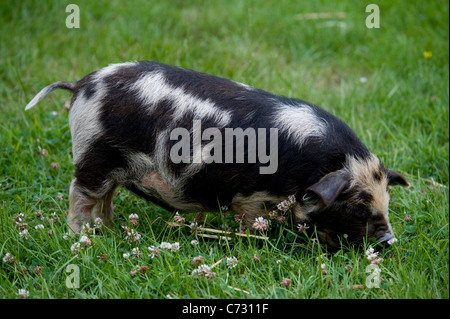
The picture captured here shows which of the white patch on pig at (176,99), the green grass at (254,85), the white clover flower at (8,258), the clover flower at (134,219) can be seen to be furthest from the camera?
the clover flower at (134,219)

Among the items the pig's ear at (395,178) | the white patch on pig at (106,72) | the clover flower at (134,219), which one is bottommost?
the clover flower at (134,219)

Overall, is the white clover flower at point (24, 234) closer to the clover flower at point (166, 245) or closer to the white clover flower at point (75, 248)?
the white clover flower at point (75, 248)

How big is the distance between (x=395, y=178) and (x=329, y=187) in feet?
2.74

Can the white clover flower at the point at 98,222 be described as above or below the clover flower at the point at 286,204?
below

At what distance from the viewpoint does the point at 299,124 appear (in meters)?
4.21

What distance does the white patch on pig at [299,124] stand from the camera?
13.7ft

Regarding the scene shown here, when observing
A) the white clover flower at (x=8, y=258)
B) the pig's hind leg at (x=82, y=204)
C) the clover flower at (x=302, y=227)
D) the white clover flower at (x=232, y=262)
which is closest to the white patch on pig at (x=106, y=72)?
the pig's hind leg at (x=82, y=204)

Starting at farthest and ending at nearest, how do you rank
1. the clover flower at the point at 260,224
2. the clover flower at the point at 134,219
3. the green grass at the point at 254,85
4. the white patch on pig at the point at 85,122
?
1. the clover flower at the point at 134,219
2. the white patch on pig at the point at 85,122
3. the clover flower at the point at 260,224
4. the green grass at the point at 254,85

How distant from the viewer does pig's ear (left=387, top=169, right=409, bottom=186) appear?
4434 mm

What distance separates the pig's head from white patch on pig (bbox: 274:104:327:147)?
1.09ft

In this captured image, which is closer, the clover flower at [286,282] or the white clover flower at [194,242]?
the clover flower at [286,282]

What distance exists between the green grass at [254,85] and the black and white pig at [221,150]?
0.32 metres
